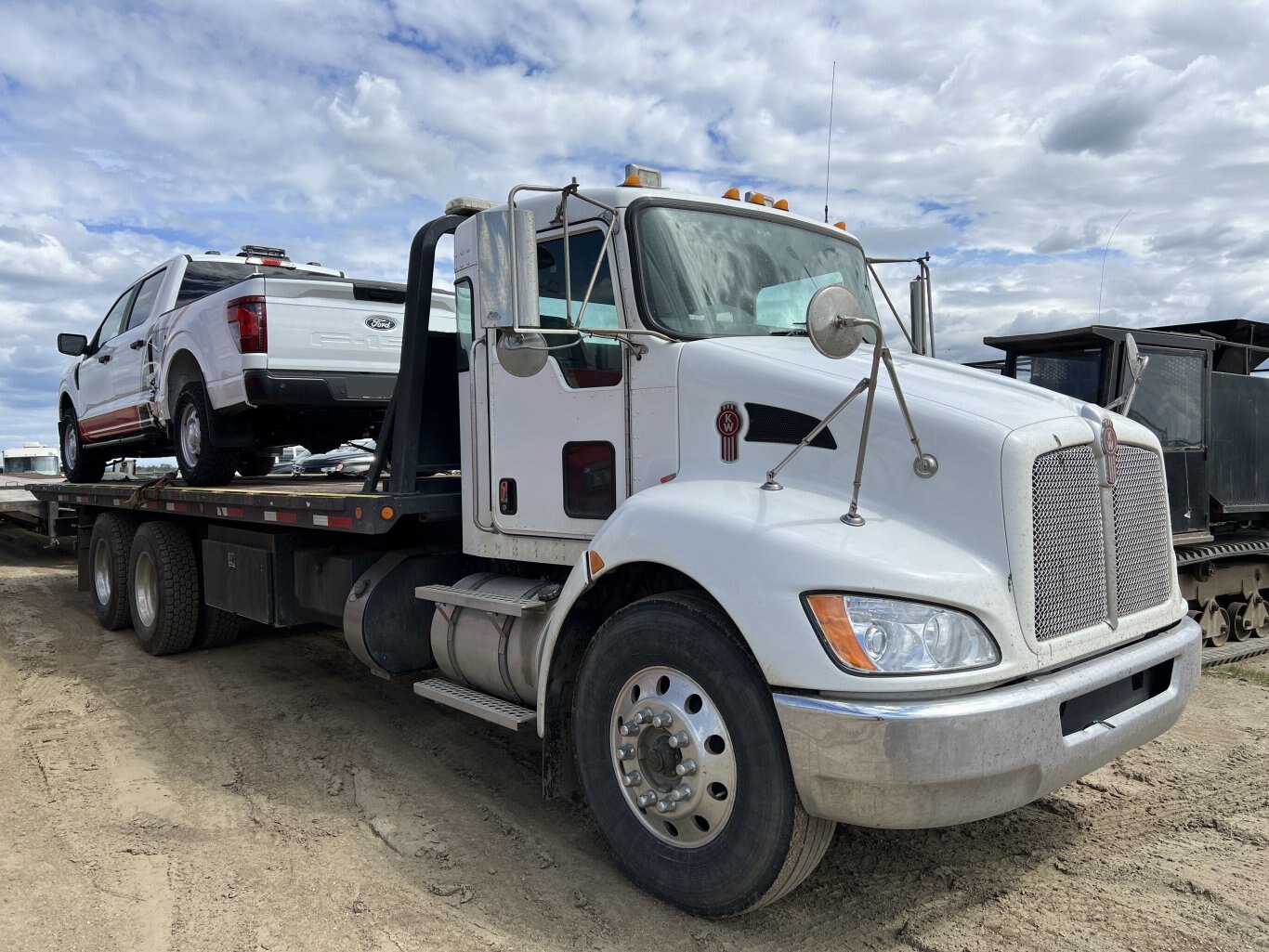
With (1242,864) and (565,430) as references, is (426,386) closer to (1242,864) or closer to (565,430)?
(565,430)

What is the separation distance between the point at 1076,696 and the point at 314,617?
4.43 m

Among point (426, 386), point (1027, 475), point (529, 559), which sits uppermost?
point (426, 386)

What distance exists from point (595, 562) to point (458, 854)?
1342mm

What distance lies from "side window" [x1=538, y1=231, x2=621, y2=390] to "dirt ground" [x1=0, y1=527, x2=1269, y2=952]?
1926 millimetres

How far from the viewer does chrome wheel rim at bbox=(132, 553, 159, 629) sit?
753 centimetres

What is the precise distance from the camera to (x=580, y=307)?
406 centimetres

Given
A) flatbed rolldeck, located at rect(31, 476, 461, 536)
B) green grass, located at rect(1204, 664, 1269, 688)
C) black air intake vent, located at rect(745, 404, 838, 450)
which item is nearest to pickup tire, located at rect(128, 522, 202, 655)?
flatbed rolldeck, located at rect(31, 476, 461, 536)

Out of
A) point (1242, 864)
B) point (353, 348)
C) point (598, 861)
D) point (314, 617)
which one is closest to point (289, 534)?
point (314, 617)

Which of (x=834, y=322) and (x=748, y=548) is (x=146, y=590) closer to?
(x=748, y=548)

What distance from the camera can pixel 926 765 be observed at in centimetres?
268

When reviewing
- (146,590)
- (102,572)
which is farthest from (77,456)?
(146,590)

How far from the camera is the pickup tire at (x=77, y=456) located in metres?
10.2

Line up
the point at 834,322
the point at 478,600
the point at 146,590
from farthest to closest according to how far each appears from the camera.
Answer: the point at 146,590 → the point at 478,600 → the point at 834,322

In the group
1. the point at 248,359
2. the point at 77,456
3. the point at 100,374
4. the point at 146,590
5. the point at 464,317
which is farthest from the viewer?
the point at 77,456
